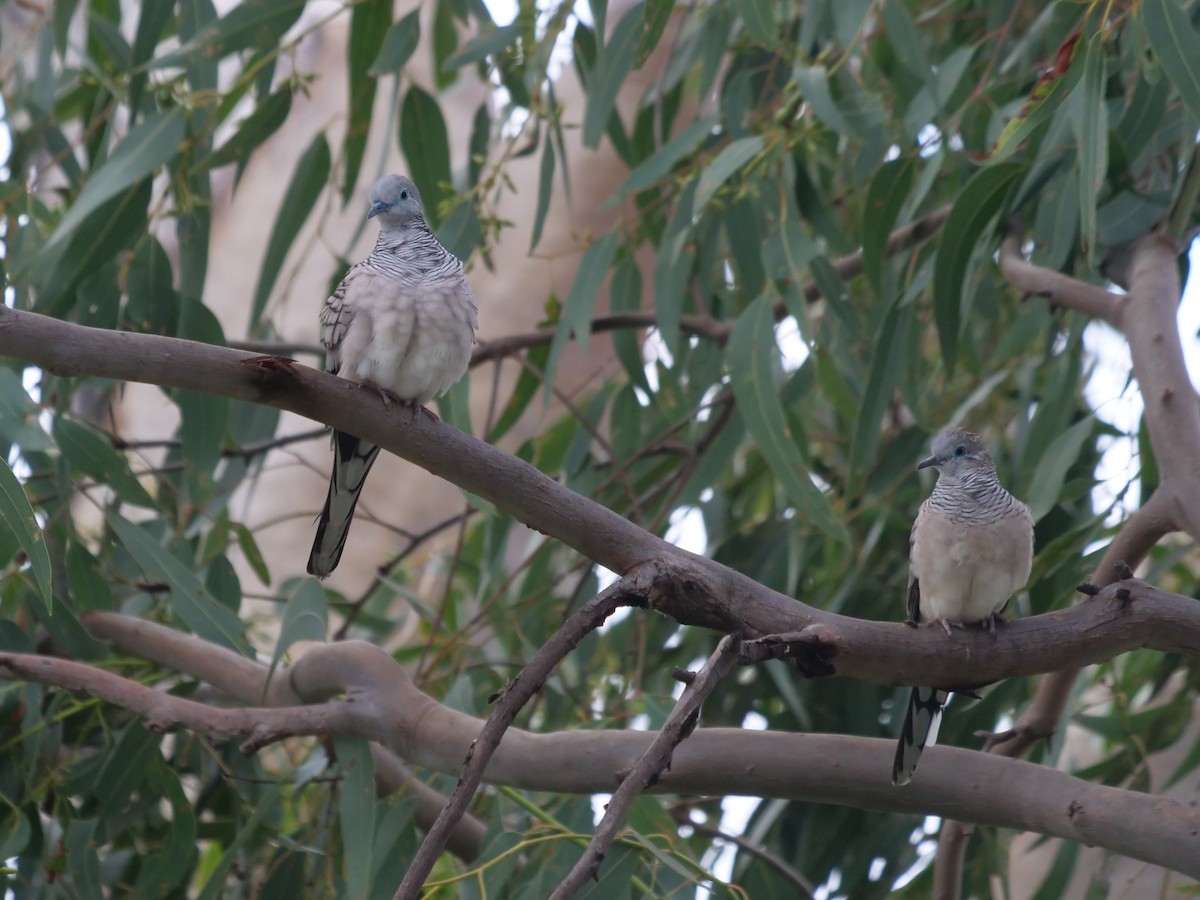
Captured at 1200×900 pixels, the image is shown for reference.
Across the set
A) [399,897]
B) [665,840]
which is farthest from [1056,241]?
[399,897]

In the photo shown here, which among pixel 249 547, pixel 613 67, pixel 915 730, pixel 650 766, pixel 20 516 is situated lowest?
pixel 650 766

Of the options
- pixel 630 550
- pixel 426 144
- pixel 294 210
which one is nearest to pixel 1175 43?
pixel 630 550

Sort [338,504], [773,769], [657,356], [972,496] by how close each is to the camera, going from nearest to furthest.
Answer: [773,769], [338,504], [972,496], [657,356]

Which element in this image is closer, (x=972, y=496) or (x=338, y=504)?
(x=338, y=504)

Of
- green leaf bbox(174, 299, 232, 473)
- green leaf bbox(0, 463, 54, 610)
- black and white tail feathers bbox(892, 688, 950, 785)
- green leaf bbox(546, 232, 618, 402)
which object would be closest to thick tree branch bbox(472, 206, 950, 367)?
green leaf bbox(546, 232, 618, 402)

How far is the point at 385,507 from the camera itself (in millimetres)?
5355

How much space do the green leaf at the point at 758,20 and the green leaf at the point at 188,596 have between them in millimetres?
1527

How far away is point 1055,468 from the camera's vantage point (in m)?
2.58

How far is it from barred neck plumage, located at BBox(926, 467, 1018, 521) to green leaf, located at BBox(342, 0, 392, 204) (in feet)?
5.32

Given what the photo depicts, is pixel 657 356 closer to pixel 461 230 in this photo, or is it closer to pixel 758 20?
pixel 461 230

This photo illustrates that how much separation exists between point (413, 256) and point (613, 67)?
70 centimetres

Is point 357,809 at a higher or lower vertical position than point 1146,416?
lower

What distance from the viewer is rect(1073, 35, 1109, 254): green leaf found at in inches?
83.3

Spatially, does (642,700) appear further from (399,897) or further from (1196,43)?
(1196,43)
